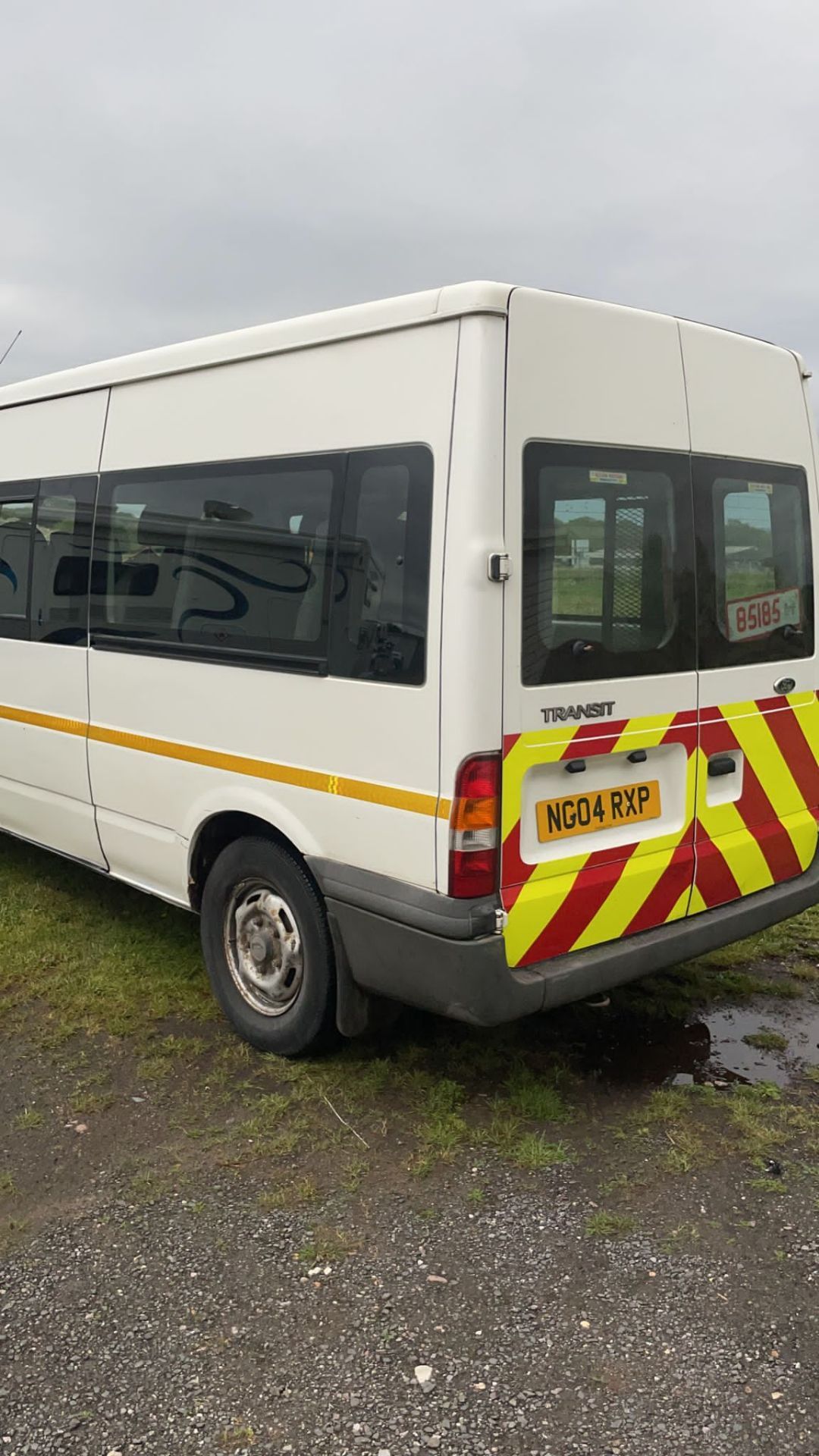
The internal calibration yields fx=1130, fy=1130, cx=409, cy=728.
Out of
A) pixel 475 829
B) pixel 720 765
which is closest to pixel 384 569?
pixel 475 829

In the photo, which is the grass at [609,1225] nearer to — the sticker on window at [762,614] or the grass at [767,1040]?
the grass at [767,1040]

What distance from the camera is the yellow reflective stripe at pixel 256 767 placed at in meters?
3.42

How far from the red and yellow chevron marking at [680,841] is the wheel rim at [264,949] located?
3.19 feet

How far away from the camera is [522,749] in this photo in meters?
3.35

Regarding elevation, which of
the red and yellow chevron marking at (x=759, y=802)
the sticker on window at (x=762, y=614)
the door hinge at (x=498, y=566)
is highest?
the door hinge at (x=498, y=566)

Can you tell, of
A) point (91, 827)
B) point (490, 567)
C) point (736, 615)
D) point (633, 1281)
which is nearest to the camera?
point (633, 1281)

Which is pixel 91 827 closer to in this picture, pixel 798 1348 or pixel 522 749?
pixel 522 749

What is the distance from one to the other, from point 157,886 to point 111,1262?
1.85m

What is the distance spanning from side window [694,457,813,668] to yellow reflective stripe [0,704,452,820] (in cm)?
120

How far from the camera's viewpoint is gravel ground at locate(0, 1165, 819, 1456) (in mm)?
2463

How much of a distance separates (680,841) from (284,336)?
2.19 m

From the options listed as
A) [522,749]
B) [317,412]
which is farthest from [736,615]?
[317,412]

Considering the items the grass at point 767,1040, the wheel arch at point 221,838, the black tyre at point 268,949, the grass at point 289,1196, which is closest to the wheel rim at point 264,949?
the black tyre at point 268,949

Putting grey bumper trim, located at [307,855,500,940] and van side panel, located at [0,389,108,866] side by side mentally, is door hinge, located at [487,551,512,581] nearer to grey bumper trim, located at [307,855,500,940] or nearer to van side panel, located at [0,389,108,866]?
grey bumper trim, located at [307,855,500,940]
